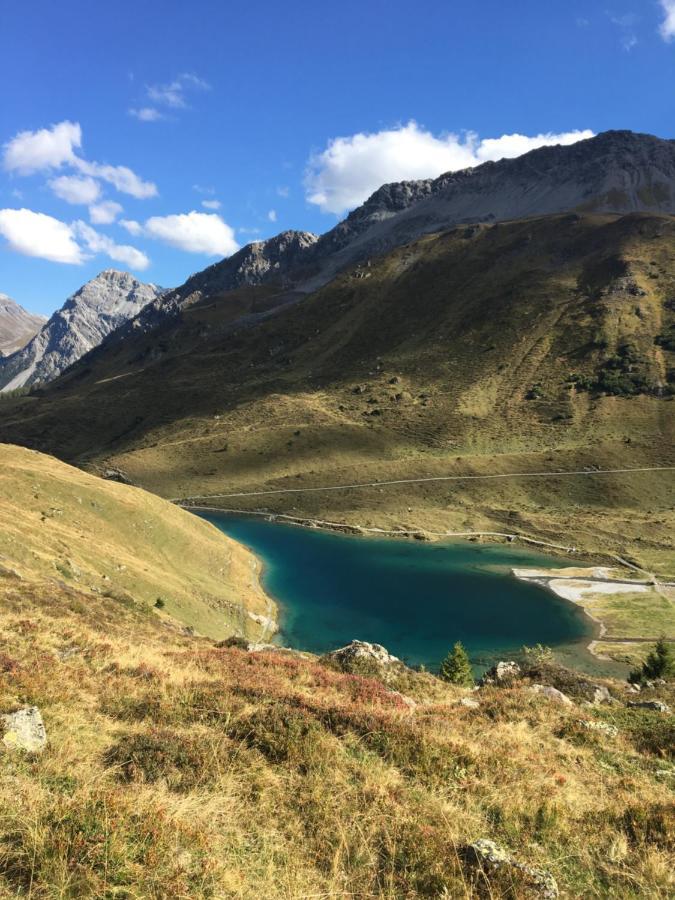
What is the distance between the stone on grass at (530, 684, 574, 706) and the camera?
Result: 58.7 feet

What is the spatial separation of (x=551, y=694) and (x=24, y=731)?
1714cm

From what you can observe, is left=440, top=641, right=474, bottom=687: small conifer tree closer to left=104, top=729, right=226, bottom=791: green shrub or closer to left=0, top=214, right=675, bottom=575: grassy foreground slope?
left=104, top=729, right=226, bottom=791: green shrub

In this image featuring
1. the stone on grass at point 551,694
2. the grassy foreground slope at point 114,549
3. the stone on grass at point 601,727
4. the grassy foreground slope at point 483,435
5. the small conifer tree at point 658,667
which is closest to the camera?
the stone on grass at point 601,727

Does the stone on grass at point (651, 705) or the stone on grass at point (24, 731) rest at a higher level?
the stone on grass at point (24, 731)

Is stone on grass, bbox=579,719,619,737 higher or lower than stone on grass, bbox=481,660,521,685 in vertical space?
higher

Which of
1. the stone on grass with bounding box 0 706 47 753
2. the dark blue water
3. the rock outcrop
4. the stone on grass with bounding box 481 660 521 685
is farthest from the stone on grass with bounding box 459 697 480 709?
the dark blue water

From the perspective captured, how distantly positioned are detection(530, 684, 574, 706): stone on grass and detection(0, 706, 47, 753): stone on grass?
52.6 ft

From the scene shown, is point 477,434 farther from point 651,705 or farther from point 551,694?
point 551,694

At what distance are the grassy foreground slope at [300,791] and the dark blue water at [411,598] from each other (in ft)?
135

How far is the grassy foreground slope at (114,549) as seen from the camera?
1407 inches

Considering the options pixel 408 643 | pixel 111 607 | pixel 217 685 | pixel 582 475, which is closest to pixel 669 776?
pixel 217 685

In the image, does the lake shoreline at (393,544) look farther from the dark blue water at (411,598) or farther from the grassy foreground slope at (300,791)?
the grassy foreground slope at (300,791)

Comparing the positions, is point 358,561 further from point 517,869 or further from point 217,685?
point 517,869

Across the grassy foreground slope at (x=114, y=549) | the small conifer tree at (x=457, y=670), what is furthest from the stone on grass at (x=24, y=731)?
the small conifer tree at (x=457, y=670)
